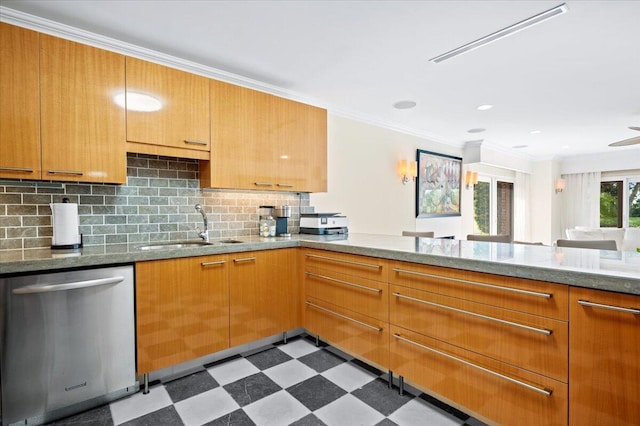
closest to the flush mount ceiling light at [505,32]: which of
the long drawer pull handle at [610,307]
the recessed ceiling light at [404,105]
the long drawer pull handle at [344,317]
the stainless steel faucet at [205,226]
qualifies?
the recessed ceiling light at [404,105]

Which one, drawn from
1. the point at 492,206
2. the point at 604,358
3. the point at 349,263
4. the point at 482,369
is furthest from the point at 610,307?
the point at 492,206

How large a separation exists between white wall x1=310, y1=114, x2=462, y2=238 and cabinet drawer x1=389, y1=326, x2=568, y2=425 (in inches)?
77.1

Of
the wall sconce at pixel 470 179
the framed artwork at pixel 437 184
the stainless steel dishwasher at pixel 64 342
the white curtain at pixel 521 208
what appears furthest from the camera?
the white curtain at pixel 521 208

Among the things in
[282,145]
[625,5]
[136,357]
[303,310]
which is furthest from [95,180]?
[625,5]

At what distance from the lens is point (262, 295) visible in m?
2.51

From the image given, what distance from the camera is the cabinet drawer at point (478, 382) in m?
1.33

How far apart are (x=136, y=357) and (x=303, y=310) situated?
1.25 m

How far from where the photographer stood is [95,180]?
2035 mm

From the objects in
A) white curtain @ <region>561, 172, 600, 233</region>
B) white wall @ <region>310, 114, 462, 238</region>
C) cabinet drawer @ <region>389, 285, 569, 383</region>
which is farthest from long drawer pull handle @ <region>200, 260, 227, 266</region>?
white curtain @ <region>561, 172, 600, 233</region>

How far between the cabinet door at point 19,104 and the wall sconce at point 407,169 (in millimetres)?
3781

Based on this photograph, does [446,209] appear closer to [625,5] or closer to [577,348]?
[625,5]

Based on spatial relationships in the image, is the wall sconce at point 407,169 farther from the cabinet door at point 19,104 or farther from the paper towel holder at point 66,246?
the cabinet door at point 19,104

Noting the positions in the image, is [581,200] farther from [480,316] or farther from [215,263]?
[215,263]

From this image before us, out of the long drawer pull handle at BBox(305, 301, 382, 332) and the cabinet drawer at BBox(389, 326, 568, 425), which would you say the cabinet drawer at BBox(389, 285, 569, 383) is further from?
the long drawer pull handle at BBox(305, 301, 382, 332)
